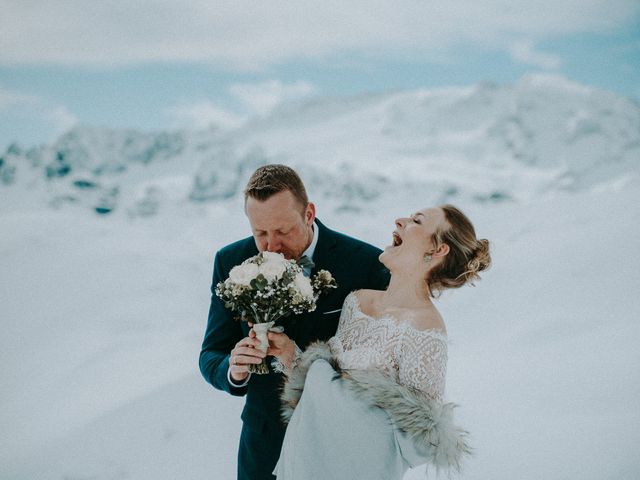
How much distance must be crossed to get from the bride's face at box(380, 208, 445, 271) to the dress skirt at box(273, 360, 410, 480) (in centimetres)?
55

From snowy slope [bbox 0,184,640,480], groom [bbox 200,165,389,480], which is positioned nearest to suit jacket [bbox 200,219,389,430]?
groom [bbox 200,165,389,480]

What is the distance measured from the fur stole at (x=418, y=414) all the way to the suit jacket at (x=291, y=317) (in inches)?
19.0

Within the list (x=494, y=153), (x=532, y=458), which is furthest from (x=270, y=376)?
(x=494, y=153)

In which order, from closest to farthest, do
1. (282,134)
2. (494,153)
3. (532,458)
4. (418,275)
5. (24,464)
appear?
(418,275) < (532,458) < (24,464) < (494,153) < (282,134)

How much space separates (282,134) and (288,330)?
448ft

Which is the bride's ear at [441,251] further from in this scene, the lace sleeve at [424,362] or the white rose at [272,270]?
the white rose at [272,270]

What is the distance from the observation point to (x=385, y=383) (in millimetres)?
1879

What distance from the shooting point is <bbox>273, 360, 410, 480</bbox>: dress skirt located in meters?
1.85

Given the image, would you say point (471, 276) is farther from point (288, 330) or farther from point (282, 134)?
point (282, 134)

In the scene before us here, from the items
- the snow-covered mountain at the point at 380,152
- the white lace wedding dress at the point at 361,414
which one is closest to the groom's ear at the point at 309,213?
the white lace wedding dress at the point at 361,414

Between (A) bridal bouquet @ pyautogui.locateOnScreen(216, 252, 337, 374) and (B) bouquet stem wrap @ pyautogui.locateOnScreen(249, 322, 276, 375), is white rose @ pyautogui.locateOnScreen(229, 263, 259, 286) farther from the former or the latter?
(B) bouquet stem wrap @ pyautogui.locateOnScreen(249, 322, 276, 375)

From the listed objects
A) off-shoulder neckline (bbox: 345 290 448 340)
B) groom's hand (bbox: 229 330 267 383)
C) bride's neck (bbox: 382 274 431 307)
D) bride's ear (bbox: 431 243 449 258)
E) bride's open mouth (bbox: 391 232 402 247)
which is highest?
bride's open mouth (bbox: 391 232 402 247)

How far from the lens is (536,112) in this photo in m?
118

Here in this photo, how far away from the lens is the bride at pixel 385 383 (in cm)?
185
